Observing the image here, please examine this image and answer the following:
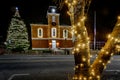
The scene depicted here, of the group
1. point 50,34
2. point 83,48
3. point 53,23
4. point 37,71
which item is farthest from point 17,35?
point 83,48

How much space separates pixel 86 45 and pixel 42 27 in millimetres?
43662

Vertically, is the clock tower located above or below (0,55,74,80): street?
above

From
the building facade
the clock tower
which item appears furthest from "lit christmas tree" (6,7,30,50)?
the clock tower

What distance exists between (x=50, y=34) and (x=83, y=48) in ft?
143

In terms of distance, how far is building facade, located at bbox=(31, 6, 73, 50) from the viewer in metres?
50.0

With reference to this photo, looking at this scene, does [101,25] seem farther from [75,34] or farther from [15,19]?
[75,34]

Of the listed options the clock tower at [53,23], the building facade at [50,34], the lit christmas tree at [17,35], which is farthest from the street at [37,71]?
the clock tower at [53,23]

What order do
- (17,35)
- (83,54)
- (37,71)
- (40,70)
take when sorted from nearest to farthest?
1. (83,54)
2. (37,71)
3. (40,70)
4. (17,35)

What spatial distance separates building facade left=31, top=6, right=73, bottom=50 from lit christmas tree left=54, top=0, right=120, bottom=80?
42326 millimetres

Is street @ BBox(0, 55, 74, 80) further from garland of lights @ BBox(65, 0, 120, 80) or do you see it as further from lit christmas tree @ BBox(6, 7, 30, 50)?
lit christmas tree @ BBox(6, 7, 30, 50)

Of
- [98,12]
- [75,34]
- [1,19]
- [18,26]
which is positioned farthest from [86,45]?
[1,19]

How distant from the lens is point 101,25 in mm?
54219

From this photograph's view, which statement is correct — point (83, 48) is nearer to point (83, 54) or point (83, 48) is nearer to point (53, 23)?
point (83, 54)

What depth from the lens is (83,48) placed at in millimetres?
7238
